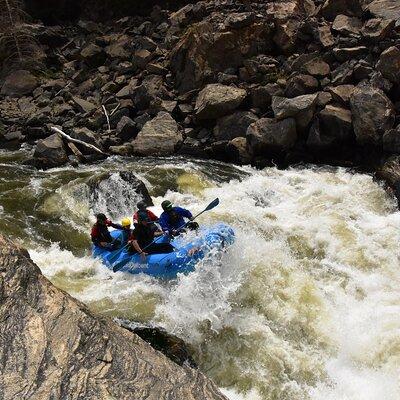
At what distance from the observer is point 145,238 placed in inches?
319

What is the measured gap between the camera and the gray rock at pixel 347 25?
43.2ft

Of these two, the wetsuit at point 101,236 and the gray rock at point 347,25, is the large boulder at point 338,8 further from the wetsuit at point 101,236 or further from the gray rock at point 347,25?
the wetsuit at point 101,236

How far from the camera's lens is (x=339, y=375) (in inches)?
232

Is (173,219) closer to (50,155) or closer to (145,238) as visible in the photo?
(145,238)

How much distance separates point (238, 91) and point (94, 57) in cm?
717

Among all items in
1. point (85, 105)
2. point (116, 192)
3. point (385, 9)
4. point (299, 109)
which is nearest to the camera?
point (116, 192)

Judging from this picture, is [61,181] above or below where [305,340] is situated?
below

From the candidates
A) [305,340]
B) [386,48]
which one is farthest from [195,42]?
[305,340]

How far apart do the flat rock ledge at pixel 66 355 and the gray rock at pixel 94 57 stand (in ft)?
47.5

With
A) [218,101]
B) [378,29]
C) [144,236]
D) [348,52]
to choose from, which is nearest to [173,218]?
[144,236]

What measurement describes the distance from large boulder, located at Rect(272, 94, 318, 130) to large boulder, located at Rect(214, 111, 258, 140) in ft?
2.91

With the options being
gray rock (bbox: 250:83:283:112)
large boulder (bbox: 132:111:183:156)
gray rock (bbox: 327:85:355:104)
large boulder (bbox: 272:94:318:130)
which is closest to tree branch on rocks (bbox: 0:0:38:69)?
large boulder (bbox: 132:111:183:156)

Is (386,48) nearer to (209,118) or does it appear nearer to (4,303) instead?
(209,118)

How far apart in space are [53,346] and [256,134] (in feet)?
28.5
